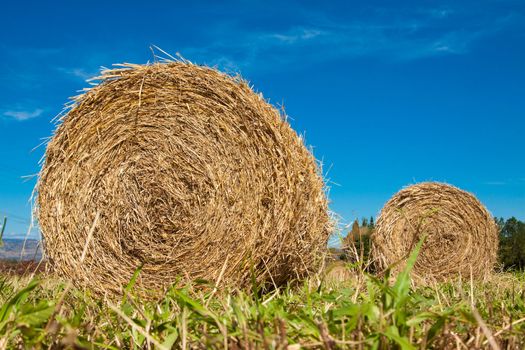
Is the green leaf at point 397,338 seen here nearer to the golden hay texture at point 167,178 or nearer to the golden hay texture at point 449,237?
the golden hay texture at point 167,178

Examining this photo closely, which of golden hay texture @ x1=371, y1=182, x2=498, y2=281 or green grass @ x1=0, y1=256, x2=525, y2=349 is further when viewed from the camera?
golden hay texture @ x1=371, y1=182, x2=498, y2=281

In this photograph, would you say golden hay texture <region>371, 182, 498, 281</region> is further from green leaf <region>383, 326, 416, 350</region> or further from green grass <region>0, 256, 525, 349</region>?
green leaf <region>383, 326, 416, 350</region>

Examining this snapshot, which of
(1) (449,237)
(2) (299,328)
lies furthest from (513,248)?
(2) (299,328)

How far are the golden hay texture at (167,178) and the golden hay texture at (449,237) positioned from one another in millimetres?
4736

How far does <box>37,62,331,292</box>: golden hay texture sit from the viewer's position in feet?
15.4

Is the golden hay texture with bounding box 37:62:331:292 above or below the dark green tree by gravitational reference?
below

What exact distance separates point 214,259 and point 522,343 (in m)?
3.16

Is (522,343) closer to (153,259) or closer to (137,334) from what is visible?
(137,334)

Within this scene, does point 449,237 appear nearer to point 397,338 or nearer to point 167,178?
point 167,178

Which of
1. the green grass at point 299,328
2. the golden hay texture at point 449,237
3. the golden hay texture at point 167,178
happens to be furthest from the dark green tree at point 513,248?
the green grass at point 299,328

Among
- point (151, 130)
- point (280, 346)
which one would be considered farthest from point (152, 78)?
point (280, 346)

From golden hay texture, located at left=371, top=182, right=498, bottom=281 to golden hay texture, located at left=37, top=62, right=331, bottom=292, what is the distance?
15.5ft

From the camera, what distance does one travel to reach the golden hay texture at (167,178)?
4.68m

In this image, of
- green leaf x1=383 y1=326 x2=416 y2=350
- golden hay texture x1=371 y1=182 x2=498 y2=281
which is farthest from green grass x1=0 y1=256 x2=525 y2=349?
golden hay texture x1=371 y1=182 x2=498 y2=281
